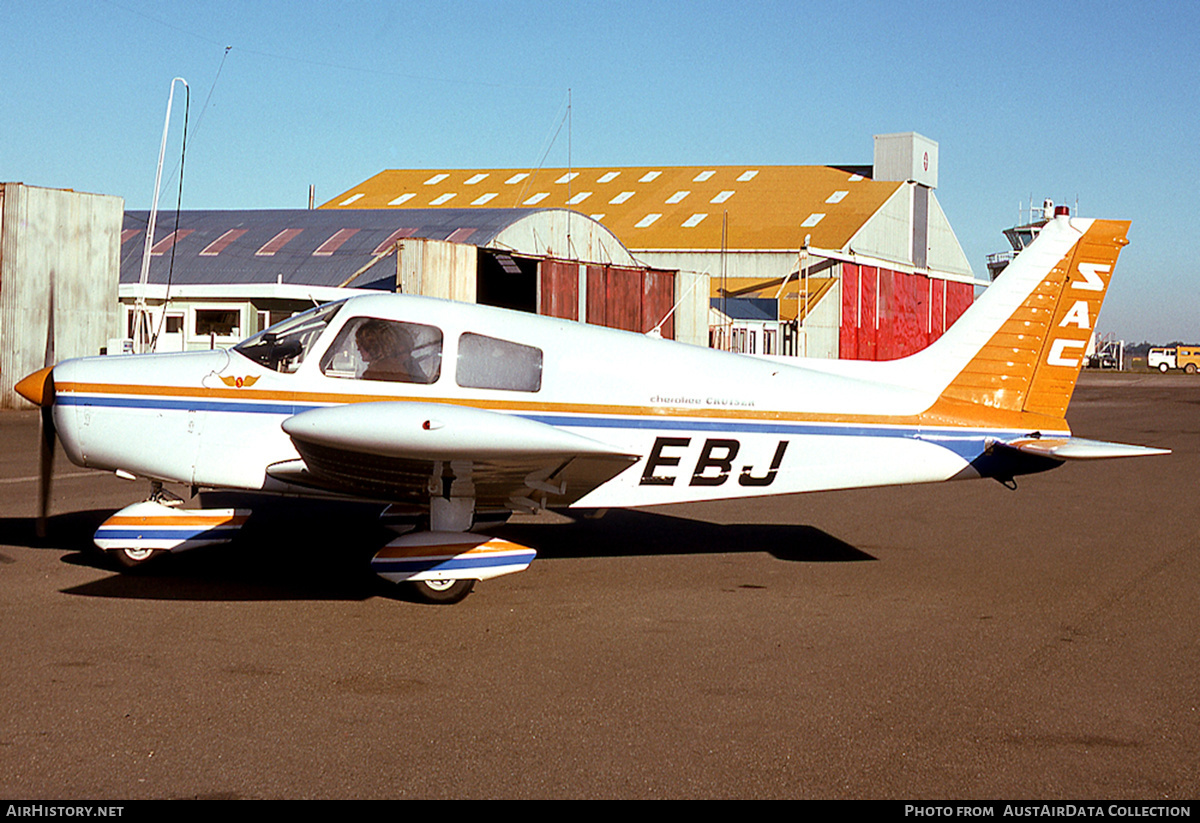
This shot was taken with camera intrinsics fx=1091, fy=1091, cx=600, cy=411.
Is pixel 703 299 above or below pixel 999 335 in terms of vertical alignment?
above

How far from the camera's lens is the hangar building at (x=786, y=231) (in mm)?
36938

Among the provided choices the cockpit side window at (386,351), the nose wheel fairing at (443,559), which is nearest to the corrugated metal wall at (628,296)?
the cockpit side window at (386,351)

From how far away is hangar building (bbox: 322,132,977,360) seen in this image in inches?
1454

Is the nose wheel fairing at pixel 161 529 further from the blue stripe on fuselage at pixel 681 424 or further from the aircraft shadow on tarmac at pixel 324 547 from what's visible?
the blue stripe on fuselage at pixel 681 424

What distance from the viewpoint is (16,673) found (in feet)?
17.5

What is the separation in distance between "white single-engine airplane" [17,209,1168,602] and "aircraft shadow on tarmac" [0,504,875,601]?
1.22 ft

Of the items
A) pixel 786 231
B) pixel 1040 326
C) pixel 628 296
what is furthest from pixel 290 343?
pixel 786 231

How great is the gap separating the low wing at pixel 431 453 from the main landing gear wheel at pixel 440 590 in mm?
599

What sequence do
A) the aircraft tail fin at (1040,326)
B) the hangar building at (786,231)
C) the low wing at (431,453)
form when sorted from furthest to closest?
the hangar building at (786,231) → the aircraft tail fin at (1040,326) → the low wing at (431,453)

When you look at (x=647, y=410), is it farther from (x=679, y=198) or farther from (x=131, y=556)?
(x=679, y=198)

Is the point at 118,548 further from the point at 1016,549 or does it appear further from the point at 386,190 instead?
the point at 386,190
